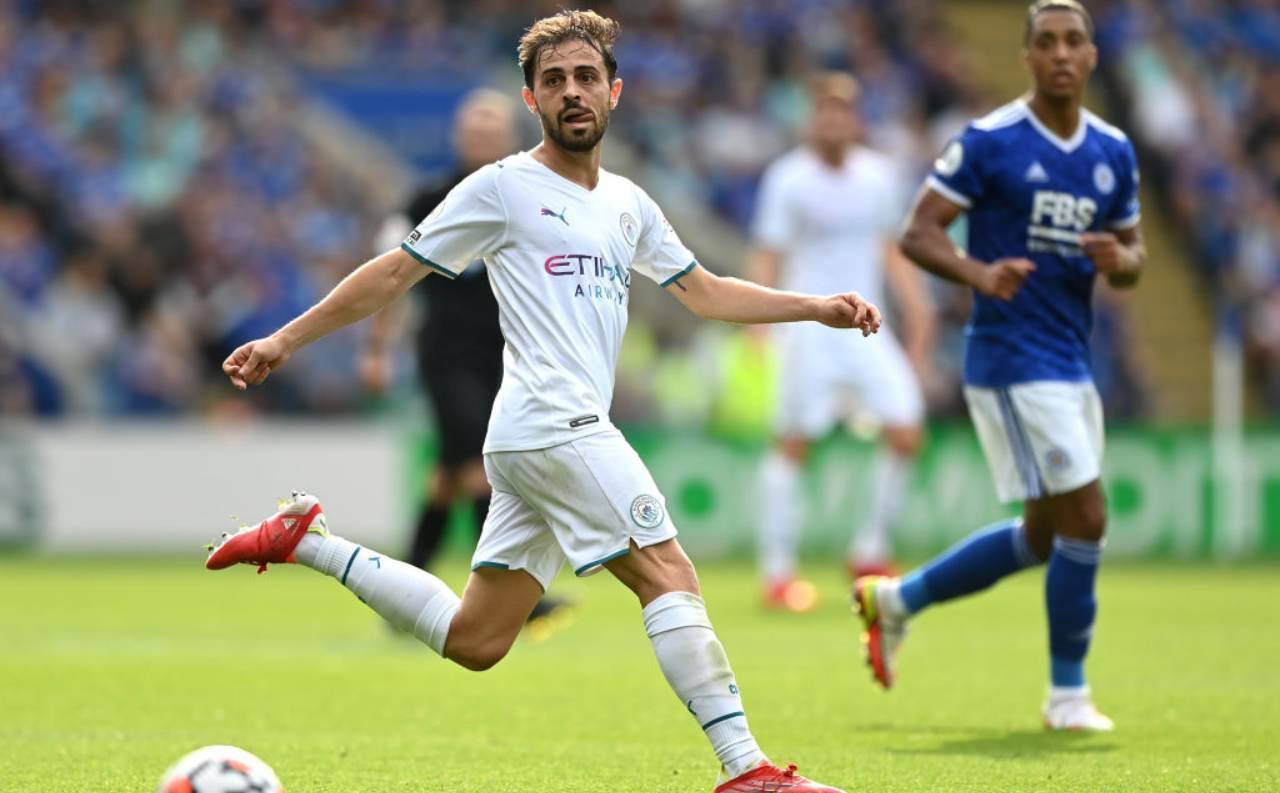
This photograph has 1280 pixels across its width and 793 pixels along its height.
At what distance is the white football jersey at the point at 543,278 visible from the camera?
18.9 feet

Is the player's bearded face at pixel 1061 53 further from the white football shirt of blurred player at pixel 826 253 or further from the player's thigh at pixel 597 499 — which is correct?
the white football shirt of blurred player at pixel 826 253

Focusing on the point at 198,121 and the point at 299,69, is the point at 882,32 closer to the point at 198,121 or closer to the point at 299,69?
the point at 299,69

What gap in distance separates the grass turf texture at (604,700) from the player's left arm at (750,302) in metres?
1.42

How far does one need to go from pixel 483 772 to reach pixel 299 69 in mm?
18052

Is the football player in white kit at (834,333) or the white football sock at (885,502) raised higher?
the football player in white kit at (834,333)

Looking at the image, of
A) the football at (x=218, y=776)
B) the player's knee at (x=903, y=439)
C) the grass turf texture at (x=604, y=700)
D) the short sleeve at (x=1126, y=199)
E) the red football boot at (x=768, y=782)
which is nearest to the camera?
the football at (x=218, y=776)

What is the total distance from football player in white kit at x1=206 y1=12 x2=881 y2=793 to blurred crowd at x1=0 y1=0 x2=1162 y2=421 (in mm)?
A: 11784

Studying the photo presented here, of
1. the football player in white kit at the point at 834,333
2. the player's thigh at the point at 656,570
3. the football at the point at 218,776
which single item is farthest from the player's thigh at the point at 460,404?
the football at the point at 218,776

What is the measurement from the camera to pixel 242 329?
18891mm

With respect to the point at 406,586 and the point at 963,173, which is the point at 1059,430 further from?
the point at 406,586

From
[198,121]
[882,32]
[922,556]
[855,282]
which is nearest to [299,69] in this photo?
[198,121]

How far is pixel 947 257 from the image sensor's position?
7508mm

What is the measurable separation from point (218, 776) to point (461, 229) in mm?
1724

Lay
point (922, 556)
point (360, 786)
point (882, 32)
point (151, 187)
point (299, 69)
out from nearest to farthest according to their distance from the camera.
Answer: point (360, 786) < point (922, 556) < point (151, 187) < point (299, 69) < point (882, 32)
